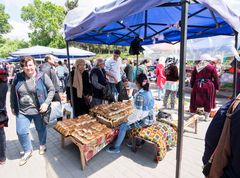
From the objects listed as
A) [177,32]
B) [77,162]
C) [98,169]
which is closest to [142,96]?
[98,169]

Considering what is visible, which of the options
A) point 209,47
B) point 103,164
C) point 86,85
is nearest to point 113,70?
point 86,85

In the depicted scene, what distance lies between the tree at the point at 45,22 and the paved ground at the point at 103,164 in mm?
28347

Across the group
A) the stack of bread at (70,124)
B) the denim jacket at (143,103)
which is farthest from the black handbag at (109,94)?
the denim jacket at (143,103)

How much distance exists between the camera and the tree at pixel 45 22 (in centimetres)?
2939

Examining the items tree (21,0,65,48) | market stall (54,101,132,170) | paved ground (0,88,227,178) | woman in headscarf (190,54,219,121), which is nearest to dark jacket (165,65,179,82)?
woman in headscarf (190,54,219,121)

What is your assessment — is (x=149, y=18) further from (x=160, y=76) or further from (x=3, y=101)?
(x=160, y=76)

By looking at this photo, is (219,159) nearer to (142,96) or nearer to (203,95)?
(142,96)

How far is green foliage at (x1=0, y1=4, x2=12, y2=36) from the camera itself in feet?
108

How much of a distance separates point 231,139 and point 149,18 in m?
3.32

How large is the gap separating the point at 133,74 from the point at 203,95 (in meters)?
4.38

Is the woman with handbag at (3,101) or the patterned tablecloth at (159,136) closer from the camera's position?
the woman with handbag at (3,101)

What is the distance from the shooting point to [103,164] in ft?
9.52

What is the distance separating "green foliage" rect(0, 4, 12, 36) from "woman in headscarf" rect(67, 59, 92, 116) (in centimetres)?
3821

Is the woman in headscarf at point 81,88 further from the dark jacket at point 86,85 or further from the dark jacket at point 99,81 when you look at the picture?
the dark jacket at point 99,81
